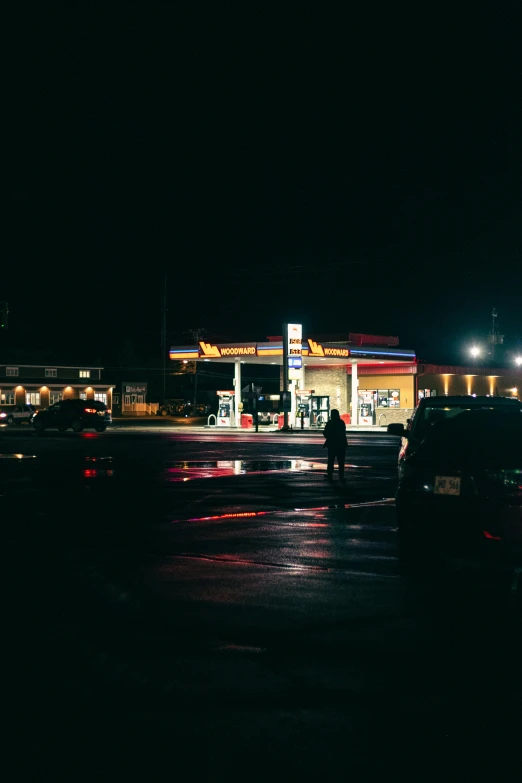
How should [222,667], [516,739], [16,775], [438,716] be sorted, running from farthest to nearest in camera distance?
1. [222,667]
2. [438,716]
3. [516,739]
4. [16,775]

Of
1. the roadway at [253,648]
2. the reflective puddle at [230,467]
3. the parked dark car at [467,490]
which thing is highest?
the parked dark car at [467,490]

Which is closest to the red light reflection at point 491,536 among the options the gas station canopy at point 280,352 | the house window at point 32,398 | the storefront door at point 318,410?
the gas station canopy at point 280,352

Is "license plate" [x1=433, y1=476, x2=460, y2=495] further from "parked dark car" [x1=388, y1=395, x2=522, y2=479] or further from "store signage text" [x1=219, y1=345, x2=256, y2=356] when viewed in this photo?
"store signage text" [x1=219, y1=345, x2=256, y2=356]

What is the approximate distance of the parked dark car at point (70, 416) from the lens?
49.4m

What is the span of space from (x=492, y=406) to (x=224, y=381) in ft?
358

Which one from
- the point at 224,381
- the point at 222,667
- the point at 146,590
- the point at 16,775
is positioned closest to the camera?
the point at 16,775

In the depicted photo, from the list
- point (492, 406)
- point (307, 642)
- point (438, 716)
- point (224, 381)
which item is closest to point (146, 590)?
point (307, 642)

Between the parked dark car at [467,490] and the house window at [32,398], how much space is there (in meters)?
83.7

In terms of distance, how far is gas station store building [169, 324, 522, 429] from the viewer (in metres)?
54.3

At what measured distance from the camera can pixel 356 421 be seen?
61.5 m

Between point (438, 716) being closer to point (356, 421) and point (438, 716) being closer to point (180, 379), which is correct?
point (356, 421)

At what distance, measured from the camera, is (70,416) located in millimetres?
49719

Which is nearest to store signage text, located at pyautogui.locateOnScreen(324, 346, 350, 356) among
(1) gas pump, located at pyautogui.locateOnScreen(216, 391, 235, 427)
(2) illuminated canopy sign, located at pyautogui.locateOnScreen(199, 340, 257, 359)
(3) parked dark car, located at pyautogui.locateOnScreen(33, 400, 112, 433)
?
(2) illuminated canopy sign, located at pyautogui.locateOnScreen(199, 340, 257, 359)

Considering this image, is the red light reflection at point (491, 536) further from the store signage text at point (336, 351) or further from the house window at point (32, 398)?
the house window at point (32, 398)
